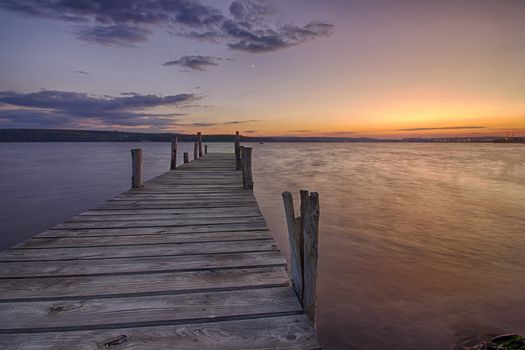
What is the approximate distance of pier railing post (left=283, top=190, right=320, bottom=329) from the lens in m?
2.54

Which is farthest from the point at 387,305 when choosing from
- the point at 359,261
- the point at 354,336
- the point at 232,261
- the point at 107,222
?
the point at 107,222

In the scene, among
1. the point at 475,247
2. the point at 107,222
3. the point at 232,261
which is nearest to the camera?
the point at 232,261

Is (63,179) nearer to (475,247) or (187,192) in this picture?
(187,192)

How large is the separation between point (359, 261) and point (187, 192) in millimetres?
4714

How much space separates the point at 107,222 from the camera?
5.00 m

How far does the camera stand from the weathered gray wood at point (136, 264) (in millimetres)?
3123

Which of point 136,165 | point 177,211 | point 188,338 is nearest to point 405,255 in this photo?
point 177,211

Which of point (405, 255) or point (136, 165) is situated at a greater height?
point (136, 165)

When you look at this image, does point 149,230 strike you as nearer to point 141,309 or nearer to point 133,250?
point 133,250

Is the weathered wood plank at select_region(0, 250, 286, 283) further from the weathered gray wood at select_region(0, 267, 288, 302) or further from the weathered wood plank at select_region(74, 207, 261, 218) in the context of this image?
the weathered wood plank at select_region(74, 207, 261, 218)

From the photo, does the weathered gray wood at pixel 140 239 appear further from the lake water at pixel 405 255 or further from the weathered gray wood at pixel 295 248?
the lake water at pixel 405 255

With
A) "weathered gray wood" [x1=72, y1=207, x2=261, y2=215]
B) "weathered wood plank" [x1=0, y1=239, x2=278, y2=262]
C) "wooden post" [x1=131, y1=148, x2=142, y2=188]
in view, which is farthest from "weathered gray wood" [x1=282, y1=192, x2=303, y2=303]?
"wooden post" [x1=131, y1=148, x2=142, y2=188]

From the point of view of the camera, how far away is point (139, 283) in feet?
A: 9.52

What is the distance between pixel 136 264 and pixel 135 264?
11mm
